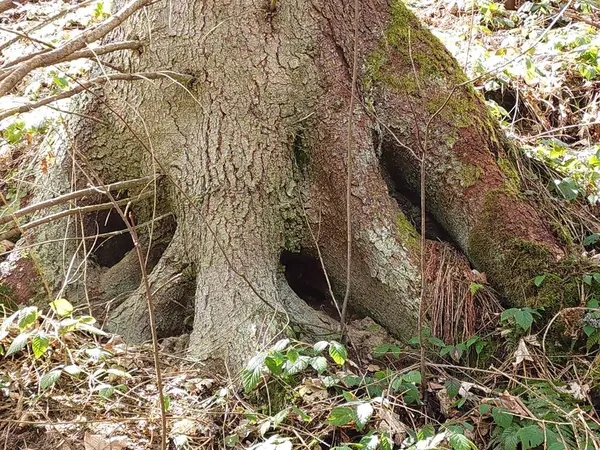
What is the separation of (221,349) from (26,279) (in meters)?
1.26

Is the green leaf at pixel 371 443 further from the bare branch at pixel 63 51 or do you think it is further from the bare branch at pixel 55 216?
the bare branch at pixel 63 51

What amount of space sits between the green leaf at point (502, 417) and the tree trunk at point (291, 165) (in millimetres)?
798

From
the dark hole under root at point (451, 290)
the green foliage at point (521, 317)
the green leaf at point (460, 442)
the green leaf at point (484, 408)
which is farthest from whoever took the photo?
the dark hole under root at point (451, 290)

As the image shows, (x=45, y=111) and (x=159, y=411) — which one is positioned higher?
(x=45, y=111)

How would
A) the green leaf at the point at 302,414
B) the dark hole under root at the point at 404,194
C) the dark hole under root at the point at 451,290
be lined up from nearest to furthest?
the green leaf at the point at 302,414 → the dark hole under root at the point at 451,290 → the dark hole under root at the point at 404,194

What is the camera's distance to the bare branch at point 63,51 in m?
2.36

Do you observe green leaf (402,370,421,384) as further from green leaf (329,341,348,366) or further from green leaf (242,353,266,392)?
green leaf (242,353,266,392)

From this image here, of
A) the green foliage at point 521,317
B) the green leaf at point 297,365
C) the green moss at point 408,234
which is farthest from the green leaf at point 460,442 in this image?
the green moss at point 408,234

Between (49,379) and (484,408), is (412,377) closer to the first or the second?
(484,408)

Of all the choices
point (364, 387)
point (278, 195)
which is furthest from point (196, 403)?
point (278, 195)

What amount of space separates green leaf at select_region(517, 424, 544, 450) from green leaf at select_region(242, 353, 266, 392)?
93cm

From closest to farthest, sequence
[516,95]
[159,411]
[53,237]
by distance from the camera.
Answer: [159,411], [53,237], [516,95]

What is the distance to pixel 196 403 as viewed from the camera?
2.65 m

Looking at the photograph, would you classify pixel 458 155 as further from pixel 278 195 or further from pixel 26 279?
pixel 26 279
